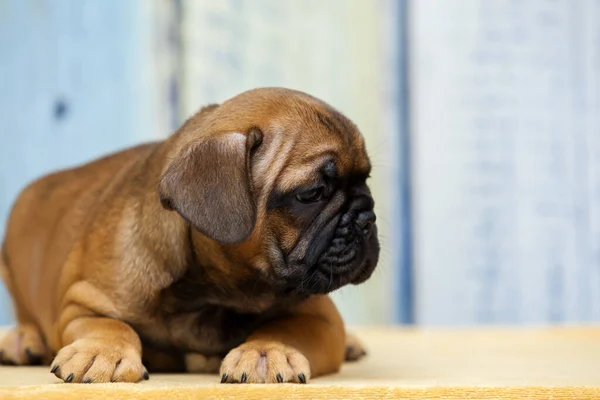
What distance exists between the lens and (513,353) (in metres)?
3.73

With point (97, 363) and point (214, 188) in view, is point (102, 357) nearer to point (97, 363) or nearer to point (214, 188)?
point (97, 363)

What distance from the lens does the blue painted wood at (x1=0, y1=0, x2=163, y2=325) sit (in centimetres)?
487

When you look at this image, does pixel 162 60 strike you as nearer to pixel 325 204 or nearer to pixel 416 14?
pixel 416 14

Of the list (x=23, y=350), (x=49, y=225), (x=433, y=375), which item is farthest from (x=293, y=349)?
(x=49, y=225)

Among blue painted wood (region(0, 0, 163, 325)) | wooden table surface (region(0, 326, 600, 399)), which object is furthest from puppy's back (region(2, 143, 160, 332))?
blue painted wood (region(0, 0, 163, 325))

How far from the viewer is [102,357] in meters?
2.32

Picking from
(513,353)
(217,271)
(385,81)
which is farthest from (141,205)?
(385,81)

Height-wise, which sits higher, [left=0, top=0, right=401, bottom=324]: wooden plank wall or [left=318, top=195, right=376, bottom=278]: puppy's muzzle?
[left=0, top=0, right=401, bottom=324]: wooden plank wall

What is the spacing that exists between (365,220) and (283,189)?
0.89 ft

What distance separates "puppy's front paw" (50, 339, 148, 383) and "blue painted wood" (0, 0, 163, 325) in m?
2.64

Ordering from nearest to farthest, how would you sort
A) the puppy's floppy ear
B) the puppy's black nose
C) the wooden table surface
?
the wooden table surface, the puppy's floppy ear, the puppy's black nose

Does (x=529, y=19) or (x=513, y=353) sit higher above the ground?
(x=529, y=19)

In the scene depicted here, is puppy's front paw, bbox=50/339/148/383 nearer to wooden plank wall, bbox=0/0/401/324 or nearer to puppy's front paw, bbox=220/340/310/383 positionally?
puppy's front paw, bbox=220/340/310/383

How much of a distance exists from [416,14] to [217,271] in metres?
3.16
